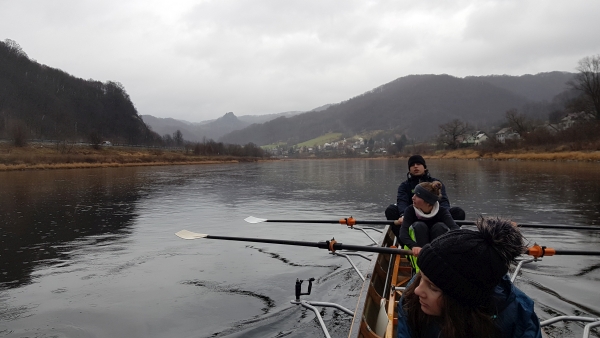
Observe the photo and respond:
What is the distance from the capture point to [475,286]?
1943mm

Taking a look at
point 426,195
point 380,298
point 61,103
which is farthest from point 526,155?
point 61,103

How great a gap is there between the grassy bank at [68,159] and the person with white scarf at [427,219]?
57042 mm

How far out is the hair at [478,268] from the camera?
1.95 m

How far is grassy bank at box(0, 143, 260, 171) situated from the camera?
52969mm

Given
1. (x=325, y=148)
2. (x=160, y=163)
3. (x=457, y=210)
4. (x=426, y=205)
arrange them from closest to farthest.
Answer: (x=426, y=205) → (x=457, y=210) → (x=160, y=163) → (x=325, y=148)

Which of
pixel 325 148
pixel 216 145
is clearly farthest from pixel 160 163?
pixel 325 148

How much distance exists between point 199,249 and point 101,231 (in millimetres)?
4558

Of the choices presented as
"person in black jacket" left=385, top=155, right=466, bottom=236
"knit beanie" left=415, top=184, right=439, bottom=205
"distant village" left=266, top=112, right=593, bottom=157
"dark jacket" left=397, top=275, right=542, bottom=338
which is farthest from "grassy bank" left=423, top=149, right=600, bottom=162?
"dark jacket" left=397, top=275, right=542, bottom=338

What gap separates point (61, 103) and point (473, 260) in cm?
15049

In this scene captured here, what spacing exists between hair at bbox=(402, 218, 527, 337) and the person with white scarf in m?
2.90

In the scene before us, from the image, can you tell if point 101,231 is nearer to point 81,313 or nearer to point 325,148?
point 81,313

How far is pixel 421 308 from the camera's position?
223 centimetres

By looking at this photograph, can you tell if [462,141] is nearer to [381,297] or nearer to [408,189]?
[408,189]

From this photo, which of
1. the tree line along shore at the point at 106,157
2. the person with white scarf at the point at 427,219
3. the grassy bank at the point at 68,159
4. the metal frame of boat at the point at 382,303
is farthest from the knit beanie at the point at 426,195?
the grassy bank at the point at 68,159
